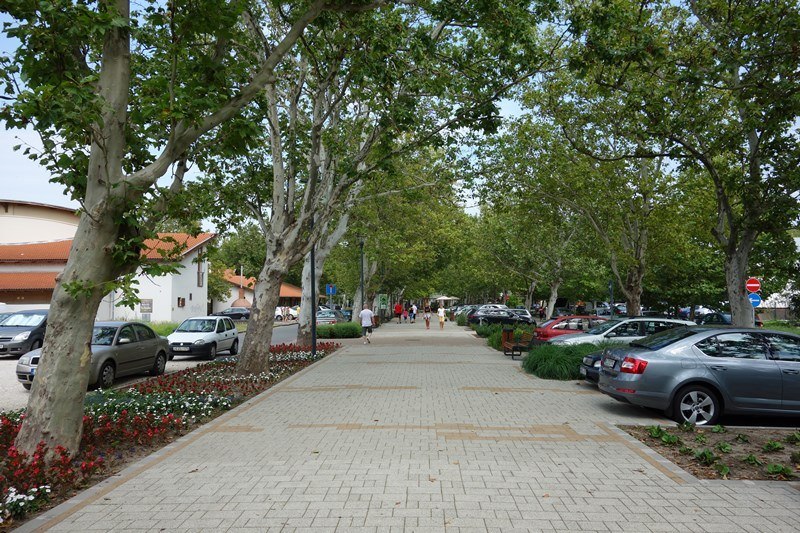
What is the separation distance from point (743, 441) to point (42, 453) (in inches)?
300

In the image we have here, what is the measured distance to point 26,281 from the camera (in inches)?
1390

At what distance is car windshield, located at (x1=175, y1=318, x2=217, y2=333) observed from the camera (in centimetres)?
1938

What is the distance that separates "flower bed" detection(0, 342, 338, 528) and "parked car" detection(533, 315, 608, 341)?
8.69 meters

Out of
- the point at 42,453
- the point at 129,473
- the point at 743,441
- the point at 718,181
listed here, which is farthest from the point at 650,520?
the point at 718,181

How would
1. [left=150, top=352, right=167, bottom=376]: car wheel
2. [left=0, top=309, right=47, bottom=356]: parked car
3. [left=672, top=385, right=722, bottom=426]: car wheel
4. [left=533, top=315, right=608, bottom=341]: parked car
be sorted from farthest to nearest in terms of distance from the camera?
1. [left=0, top=309, right=47, bottom=356]: parked car
2. [left=533, top=315, right=608, bottom=341]: parked car
3. [left=150, top=352, right=167, bottom=376]: car wheel
4. [left=672, top=385, right=722, bottom=426]: car wheel

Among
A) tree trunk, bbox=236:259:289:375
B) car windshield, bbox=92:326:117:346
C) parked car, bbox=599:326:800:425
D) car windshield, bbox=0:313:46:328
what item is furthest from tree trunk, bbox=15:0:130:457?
car windshield, bbox=0:313:46:328

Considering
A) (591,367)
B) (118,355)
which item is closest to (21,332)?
(118,355)

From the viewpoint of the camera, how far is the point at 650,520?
449cm

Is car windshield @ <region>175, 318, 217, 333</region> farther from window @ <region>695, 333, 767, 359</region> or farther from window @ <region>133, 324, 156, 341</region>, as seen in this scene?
window @ <region>695, 333, 767, 359</region>

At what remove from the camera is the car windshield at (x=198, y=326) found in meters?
19.4

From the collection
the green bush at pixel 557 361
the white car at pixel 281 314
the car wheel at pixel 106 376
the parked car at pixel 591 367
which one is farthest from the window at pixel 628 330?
the white car at pixel 281 314

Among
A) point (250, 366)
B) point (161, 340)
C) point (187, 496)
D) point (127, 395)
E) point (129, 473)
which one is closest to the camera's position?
point (187, 496)

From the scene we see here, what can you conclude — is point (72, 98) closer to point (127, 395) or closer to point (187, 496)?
point (187, 496)

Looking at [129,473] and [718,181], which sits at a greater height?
[718,181]
